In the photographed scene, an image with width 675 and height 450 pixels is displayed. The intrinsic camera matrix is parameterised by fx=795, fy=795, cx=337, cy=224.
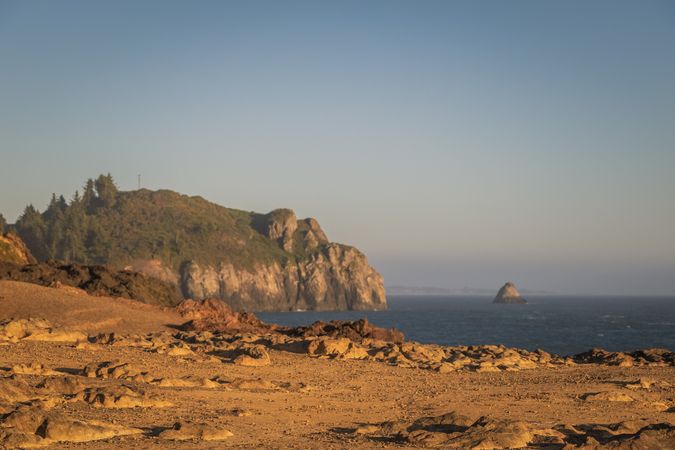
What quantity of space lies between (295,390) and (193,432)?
6.21 meters

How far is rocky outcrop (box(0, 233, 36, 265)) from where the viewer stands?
→ 139ft

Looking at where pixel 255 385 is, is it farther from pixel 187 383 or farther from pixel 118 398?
pixel 118 398

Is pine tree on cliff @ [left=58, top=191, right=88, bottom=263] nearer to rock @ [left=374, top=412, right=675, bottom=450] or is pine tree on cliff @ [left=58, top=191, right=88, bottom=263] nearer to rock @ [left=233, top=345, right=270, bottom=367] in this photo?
rock @ [left=233, top=345, right=270, bottom=367]

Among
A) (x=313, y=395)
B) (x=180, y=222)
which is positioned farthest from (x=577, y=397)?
(x=180, y=222)

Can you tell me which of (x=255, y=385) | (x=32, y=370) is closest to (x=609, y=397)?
(x=255, y=385)

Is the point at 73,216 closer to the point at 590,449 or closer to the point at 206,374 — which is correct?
the point at 206,374

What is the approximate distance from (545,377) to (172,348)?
36.9 feet

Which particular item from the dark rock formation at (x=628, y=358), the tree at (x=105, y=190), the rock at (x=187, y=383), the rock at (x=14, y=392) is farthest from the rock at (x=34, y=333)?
the tree at (x=105, y=190)

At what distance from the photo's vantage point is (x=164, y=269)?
552 ft

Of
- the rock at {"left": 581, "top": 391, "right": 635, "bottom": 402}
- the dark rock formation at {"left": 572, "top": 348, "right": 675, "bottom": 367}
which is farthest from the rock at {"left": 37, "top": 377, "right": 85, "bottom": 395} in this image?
the dark rock formation at {"left": 572, "top": 348, "right": 675, "bottom": 367}

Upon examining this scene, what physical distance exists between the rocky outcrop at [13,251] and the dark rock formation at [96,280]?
224cm

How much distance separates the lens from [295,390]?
18.9m

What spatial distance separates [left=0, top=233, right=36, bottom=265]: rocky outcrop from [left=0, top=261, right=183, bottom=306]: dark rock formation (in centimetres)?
224

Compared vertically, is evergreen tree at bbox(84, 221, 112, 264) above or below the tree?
below
